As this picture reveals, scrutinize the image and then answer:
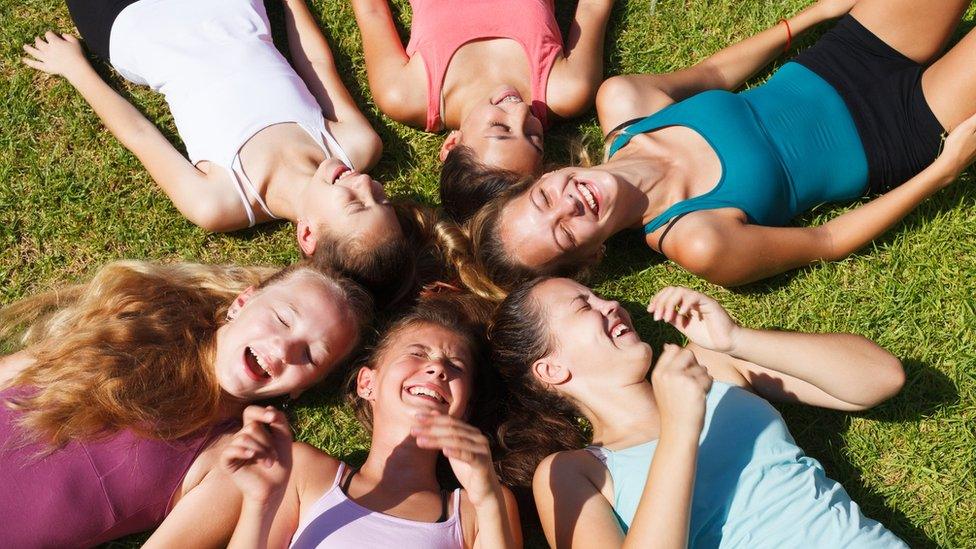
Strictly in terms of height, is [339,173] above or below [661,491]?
above

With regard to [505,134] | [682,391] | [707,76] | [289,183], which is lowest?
[682,391]

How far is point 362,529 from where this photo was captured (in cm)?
350

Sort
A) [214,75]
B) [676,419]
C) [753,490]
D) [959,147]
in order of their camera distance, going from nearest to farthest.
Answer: [676,419] < [753,490] < [959,147] < [214,75]

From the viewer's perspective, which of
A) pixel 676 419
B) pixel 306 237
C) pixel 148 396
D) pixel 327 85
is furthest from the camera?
pixel 327 85

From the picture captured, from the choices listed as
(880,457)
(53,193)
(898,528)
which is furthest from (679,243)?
(53,193)

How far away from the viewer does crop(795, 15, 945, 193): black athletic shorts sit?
415cm

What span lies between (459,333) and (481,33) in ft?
5.85

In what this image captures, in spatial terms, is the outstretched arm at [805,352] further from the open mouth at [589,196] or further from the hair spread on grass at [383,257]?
the hair spread on grass at [383,257]

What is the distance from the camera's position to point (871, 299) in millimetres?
4262

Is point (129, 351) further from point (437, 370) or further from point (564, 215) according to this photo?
point (564, 215)

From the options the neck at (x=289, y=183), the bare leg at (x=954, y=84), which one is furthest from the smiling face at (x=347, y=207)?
the bare leg at (x=954, y=84)

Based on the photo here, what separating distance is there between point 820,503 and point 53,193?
13.6ft

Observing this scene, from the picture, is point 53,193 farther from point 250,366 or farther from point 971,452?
point 971,452

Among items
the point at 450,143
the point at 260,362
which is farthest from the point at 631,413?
the point at 450,143
